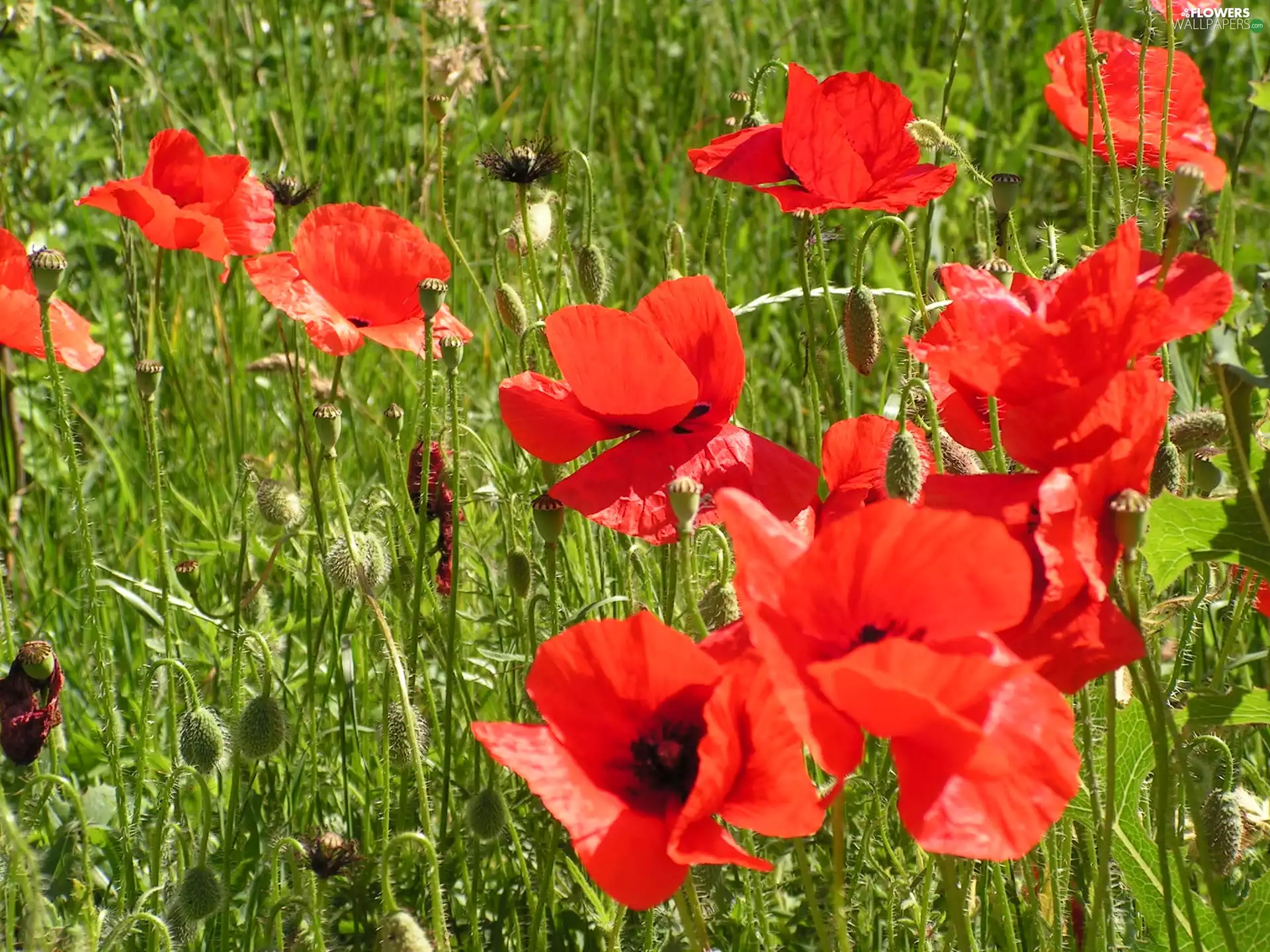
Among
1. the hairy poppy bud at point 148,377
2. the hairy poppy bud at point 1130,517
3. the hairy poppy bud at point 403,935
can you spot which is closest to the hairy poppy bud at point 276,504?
the hairy poppy bud at point 148,377

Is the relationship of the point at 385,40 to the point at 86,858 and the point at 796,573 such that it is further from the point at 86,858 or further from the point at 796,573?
the point at 796,573

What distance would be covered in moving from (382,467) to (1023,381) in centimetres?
184

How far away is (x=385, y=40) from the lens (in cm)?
443

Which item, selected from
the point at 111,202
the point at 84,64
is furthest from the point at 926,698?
the point at 84,64

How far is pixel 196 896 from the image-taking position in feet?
5.08

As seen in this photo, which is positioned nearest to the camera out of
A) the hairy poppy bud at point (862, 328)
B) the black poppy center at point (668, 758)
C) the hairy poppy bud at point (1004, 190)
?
the black poppy center at point (668, 758)

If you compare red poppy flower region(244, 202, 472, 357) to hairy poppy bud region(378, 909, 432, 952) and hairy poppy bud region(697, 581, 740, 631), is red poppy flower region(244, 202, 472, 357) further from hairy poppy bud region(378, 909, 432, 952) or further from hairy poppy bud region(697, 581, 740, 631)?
hairy poppy bud region(378, 909, 432, 952)

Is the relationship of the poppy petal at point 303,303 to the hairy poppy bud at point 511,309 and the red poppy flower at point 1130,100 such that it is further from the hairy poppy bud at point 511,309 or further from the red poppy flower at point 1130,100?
the red poppy flower at point 1130,100

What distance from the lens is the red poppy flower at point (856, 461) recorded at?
57.4 inches

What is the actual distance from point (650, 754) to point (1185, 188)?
1.89 feet

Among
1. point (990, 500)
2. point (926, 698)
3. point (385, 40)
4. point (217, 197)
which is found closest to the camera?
point (926, 698)

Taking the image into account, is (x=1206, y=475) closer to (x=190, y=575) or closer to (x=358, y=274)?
(x=358, y=274)

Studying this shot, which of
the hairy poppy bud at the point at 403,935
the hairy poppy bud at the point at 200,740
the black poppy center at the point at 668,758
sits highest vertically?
the black poppy center at the point at 668,758

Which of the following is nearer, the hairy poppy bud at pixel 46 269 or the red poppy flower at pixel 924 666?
the red poppy flower at pixel 924 666
